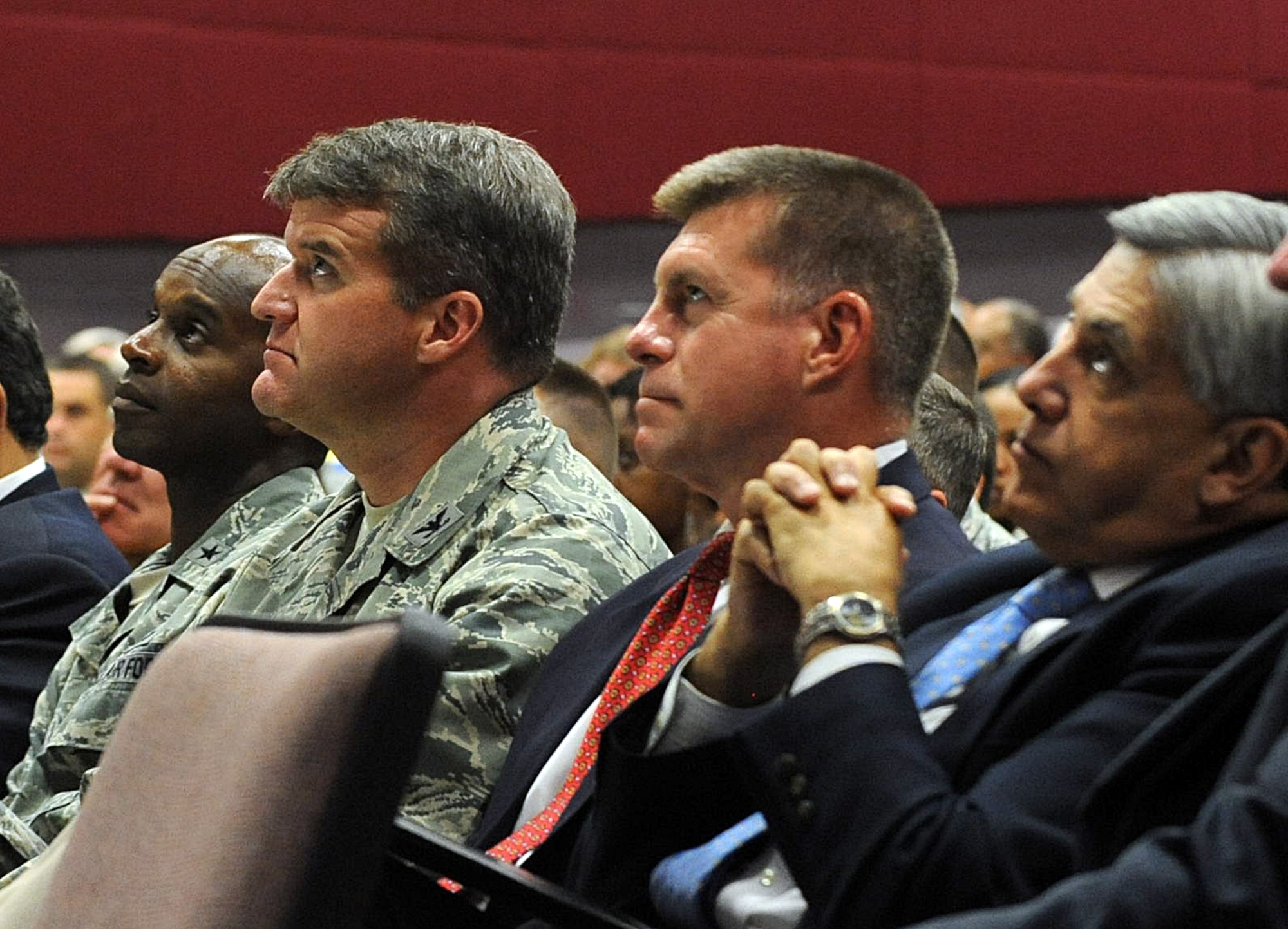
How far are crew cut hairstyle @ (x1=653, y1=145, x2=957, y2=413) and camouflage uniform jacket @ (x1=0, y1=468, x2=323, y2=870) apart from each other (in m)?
0.84

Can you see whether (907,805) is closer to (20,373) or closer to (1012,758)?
(1012,758)

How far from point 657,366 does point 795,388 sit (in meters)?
0.14

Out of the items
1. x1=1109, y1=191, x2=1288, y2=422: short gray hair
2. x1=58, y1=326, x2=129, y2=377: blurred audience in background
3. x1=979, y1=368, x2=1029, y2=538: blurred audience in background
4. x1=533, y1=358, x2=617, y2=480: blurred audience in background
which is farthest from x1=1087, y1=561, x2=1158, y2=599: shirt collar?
x1=58, y1=326, x2=129, y2=377: blurred audience in background

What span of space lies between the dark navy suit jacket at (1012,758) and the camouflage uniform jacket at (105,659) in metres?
1.03

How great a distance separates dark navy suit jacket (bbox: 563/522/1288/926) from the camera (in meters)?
1.14

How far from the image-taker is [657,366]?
1811 mm

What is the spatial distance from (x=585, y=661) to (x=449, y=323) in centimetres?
53

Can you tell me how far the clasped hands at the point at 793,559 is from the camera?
130 centimetres

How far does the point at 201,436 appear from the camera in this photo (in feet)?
8.39

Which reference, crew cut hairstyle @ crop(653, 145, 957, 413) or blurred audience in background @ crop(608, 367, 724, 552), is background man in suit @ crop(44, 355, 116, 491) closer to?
blurred audience in background @ crop(608, 367, 724, 552)

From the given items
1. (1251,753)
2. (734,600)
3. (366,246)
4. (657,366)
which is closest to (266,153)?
(366,246)

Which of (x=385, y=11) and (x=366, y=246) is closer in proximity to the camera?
(x=366, y=246)

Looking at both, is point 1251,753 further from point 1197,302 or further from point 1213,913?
point 1197,302

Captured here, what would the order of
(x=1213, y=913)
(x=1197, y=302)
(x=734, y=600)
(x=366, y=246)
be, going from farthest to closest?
(x=366, y=246)
(x=734, y=600)
(x=1197, y=302)
(x=1213, y=913)
